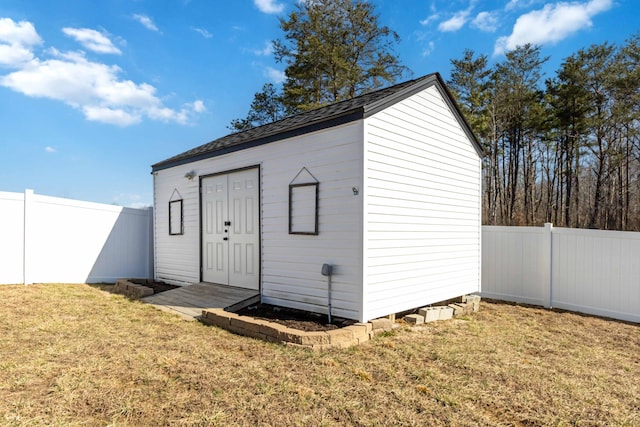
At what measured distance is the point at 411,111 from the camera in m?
5.77

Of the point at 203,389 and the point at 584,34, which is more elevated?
the point at 584,34

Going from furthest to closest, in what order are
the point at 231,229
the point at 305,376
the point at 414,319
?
the point at 231,229
the point at 414,319
the point at 305,376

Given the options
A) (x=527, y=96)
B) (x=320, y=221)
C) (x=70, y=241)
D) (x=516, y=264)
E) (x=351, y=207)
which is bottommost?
(x=516, y=264)

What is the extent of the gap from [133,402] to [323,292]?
2.86 m

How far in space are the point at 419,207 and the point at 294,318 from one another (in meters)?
2.65

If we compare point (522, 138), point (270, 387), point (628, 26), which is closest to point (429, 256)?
point (270, 387)

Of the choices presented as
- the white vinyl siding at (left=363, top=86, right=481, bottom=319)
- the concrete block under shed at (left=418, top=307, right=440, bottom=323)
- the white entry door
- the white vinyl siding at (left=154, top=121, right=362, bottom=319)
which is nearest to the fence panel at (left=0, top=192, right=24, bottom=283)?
the white entry door

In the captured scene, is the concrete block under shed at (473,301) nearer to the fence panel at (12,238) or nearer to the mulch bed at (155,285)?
the mulch bed at (155,285)

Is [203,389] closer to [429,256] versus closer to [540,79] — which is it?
[429,256]

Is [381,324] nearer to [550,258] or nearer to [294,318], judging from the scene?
[294,318]

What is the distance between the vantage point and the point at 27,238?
775 cm

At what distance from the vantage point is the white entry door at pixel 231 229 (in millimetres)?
6590

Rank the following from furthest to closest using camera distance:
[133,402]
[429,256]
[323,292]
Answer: [429,256], [323,292], [133,402]

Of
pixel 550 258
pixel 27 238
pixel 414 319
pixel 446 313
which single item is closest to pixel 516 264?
pixel 550 258
